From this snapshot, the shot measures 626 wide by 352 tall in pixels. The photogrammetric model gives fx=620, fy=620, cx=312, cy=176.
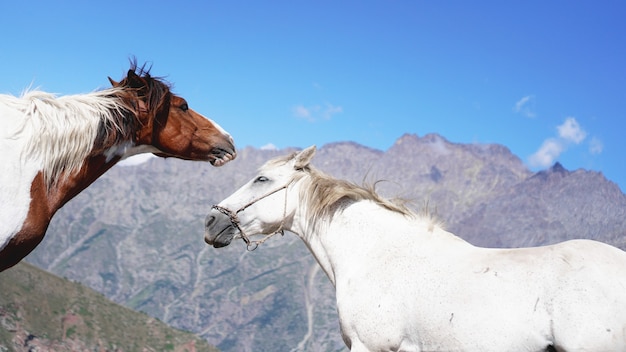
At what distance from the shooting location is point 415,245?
7621 mm

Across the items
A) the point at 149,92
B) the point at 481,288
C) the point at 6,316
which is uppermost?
the point at 6,316

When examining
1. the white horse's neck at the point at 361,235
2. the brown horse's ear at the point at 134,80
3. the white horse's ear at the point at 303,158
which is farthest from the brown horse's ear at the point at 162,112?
the white horse's neck at the point at 361,235

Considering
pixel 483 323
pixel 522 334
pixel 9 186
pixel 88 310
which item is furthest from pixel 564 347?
pixel 88 310

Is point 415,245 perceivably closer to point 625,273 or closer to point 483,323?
point 483,323

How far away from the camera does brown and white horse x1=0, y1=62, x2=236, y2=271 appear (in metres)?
5.86

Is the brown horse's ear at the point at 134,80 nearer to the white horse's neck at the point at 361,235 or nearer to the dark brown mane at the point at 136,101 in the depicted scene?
the dark brown mane at the point at 136,101

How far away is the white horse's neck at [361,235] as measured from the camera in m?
7.80

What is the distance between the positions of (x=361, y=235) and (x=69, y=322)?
448ft

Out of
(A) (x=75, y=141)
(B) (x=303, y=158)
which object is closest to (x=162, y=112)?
(A) (x=75, y=141)

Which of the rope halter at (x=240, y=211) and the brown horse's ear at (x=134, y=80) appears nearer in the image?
the brown horse's ear at (x=134, y=80)

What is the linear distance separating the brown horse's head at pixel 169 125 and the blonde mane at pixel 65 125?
0.27m

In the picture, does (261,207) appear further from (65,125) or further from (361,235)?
(65,125)

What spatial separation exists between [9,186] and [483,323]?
4.81 m

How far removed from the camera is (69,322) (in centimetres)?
13088
